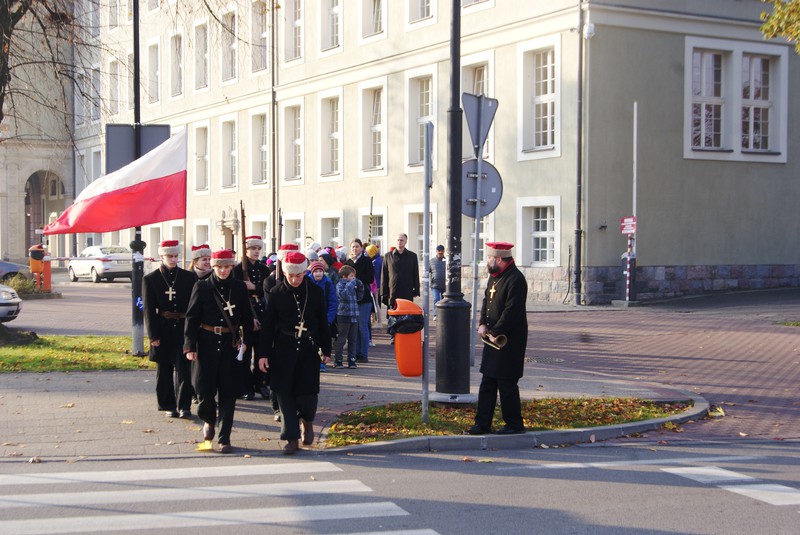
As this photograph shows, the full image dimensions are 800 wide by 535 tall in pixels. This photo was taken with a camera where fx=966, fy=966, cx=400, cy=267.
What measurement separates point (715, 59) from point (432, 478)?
77.6 feet

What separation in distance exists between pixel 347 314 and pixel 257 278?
2.88m

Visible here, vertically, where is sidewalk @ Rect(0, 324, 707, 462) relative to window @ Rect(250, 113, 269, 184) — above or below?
below

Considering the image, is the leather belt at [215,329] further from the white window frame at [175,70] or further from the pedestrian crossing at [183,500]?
the white window frame at [175,70]

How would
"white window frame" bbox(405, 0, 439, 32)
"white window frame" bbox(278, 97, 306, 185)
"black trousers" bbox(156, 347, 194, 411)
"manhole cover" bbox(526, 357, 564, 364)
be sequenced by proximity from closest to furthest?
"black trousers" bbox(156, 347, 194, 411)
"manhole cover" bbox(526, 357, 564, 364)
"white window frame" bbox(405, 0, 439, 32)
"white window frame" bbox(278, 97, 306, 185)

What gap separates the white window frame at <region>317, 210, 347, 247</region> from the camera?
3578 cm

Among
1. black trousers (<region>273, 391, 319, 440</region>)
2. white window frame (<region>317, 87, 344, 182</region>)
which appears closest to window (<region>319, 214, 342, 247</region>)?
white window frame (<region>317, 87, 344, 182</region>)

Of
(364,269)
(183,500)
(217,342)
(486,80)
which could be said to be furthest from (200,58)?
(183,500)

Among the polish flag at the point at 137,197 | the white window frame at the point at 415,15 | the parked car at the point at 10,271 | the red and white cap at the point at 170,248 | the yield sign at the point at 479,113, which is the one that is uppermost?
the white window frame at the point at 415,15

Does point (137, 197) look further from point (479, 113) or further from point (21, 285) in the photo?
point (21, 285)

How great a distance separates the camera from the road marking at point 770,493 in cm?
696

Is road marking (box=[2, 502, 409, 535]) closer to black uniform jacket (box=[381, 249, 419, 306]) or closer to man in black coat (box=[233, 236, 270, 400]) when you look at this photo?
man in black coat (box=[233, 236, 270, 400])

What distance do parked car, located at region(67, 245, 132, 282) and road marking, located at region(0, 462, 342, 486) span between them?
116 ft

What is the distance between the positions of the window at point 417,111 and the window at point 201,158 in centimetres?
Result: 1620

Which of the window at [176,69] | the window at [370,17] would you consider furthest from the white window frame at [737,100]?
the window at [176,69]
